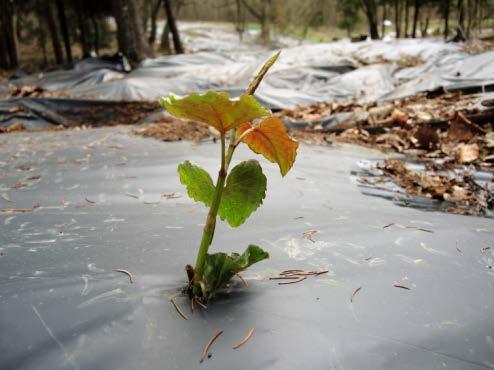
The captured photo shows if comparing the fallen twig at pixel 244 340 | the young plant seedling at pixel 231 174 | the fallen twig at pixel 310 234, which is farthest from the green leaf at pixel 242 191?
the fallen twig at pixel 310 234

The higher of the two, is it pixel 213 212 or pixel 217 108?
pixel 217 108

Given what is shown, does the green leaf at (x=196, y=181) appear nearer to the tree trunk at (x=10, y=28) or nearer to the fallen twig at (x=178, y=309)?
the fallen twig at (x=178, y=309)

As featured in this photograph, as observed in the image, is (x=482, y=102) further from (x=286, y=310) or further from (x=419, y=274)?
(x=286, y=310)

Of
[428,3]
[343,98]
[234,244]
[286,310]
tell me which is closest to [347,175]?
[234,244]

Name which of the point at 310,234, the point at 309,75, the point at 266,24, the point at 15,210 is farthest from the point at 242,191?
the point at 266,24

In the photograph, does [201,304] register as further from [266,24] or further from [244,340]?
[266,24]

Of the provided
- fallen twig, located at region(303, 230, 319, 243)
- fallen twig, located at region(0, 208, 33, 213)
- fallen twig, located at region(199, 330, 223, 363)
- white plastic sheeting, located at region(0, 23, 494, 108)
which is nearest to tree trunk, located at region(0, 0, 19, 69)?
white plastic sheeting, located at region(0, 23, 494, 108)

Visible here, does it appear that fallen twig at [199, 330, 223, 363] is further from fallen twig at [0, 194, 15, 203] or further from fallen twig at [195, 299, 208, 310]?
fallen twig at [0, 194, 15, 203]

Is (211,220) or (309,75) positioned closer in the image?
(211,220)
